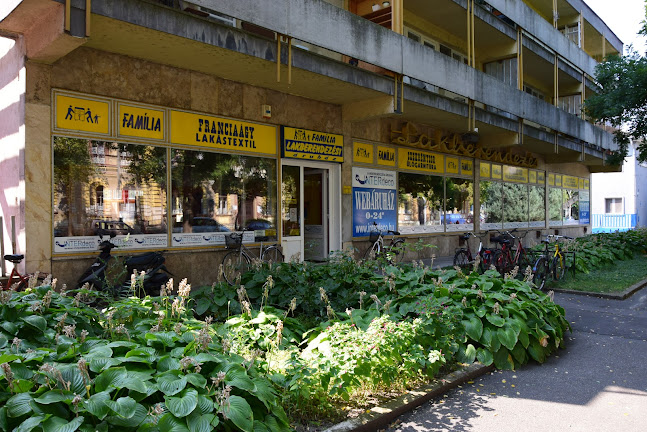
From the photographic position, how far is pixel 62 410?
8.39ft

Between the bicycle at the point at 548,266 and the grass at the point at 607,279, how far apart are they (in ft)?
0.77

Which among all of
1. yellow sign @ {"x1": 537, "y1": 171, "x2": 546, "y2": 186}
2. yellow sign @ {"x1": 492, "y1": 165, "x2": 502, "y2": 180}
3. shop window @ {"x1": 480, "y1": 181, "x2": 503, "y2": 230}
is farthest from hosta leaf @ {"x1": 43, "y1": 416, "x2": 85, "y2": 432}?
yellow sign @ {"x1": 537, "y1": 171, "x2": 546, "y2": 186}

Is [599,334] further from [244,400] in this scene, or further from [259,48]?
[259,48]

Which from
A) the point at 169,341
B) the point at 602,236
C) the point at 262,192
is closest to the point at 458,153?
the point at 602,236

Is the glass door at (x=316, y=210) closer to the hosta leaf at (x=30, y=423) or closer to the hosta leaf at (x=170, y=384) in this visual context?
the hosta leaf at (x=170, y=384)

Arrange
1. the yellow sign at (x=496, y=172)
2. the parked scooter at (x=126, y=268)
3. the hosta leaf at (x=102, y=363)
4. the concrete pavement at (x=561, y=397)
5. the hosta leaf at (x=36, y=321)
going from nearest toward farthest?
the hosta leaf at (x=102, y=363)
the hosta leaf at (x=36, y=321)
the concrete pavement at (x=561, y=397)
the parked scooter at (x=126, y=268)
the yellow sign at (x=496, y=172)

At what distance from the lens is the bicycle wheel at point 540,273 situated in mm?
10070

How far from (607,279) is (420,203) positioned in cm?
549

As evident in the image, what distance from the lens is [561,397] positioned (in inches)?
180

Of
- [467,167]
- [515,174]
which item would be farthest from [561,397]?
[515,174]

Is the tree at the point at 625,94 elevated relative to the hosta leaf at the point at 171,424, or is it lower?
elevated

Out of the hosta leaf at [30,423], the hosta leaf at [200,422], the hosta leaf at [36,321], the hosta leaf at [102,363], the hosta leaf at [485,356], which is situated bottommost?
the hosta leaf at [485,356]

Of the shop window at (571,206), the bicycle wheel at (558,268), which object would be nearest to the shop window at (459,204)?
the bicycle wheel at (558,268)

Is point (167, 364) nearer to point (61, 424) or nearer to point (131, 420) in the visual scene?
point (131, 420)
